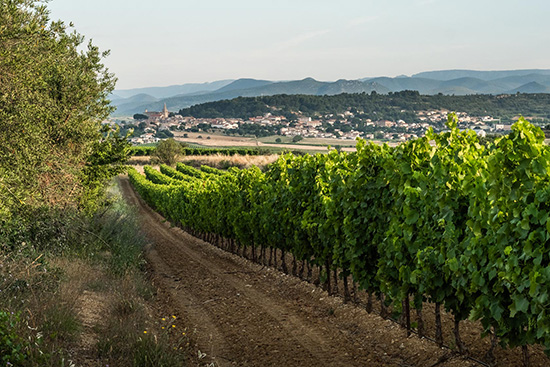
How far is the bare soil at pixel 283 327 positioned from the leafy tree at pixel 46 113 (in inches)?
→ 189

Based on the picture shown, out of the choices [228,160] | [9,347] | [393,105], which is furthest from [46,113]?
[393,105]

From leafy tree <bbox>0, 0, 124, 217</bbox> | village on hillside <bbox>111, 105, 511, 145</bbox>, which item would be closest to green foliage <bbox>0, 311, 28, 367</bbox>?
leafy tree <bbox>0, 0, 124, 217</bbox>

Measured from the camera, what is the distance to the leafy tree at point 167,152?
307ft

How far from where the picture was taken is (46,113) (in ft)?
59.1

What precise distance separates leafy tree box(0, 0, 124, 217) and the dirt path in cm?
487

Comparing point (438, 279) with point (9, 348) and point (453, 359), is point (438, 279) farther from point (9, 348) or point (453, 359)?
point (9, 348)

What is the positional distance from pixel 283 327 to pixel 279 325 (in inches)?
7.5

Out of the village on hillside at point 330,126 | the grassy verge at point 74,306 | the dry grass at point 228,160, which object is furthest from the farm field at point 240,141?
the grassy verge at point 74,306

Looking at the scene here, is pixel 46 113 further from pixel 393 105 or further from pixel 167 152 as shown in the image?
pixel 393 105

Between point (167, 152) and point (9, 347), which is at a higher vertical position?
point (9, 347)

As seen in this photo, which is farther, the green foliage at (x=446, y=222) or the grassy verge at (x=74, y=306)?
the grassy verge at (x=74, y=306)

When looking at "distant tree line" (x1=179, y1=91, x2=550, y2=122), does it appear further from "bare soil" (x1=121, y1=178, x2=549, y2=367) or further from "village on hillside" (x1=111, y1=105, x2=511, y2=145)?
"bare soil" (x1=121, y1=178, x2=549, y2=367)

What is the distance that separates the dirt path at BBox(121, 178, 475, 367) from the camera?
9445 millimetres

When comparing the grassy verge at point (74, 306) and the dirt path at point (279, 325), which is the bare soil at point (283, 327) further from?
the grassy verge at point (74, 306)
